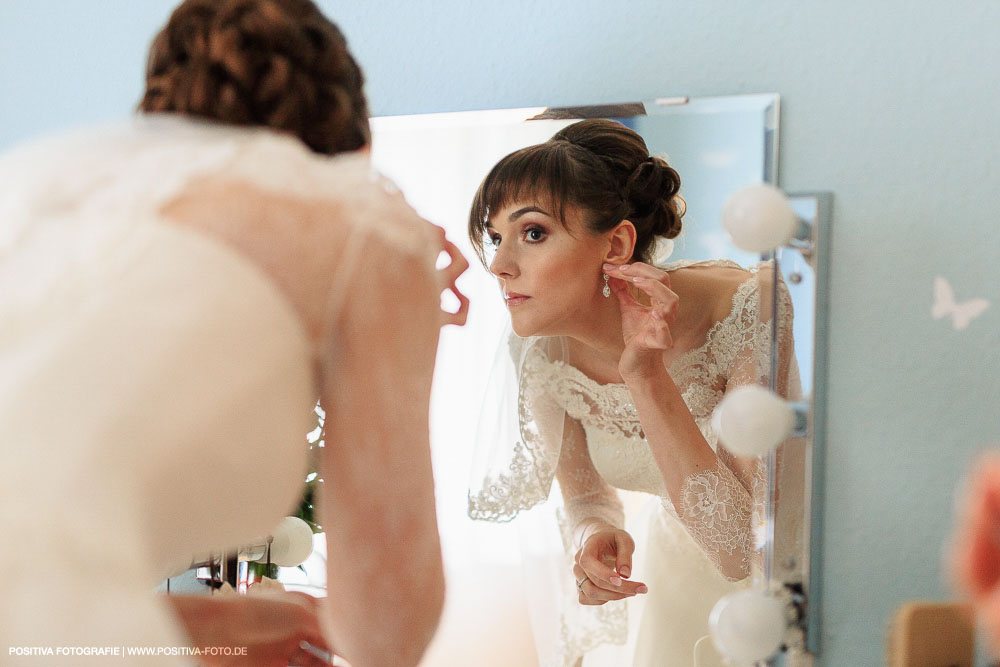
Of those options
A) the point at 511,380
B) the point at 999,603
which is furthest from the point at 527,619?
the point at 999,603

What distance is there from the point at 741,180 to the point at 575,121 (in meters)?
0.19

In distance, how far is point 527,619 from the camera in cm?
106

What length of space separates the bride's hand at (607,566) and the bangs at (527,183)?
333mm

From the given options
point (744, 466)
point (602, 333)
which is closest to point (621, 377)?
point (602, 333)

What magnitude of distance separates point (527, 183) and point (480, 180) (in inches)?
2.8

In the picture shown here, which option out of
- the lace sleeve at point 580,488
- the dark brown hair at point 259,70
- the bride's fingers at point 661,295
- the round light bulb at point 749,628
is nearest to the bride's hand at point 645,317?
the bride's fingers at point 661,295

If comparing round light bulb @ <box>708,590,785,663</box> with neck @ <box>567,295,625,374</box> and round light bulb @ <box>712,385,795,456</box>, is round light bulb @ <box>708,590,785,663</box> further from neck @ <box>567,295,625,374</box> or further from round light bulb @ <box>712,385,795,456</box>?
neck @ <box>567,295,625,374</box>

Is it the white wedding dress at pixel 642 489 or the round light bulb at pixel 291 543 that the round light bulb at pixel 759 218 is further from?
the round light bulb at pixel 291 543

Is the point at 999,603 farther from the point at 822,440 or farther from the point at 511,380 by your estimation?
the point at 511,380

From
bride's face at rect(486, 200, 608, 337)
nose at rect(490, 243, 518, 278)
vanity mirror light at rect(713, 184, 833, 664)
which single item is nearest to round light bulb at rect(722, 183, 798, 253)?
vanity mirror light at rect(713, 184, 833, 664)

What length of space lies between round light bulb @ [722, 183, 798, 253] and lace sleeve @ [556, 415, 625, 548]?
0.93 feet

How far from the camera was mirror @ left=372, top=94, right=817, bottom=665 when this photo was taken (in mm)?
954

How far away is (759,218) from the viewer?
0.88m

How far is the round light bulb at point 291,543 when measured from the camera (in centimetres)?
112
